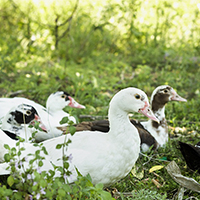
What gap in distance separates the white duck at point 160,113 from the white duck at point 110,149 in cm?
106

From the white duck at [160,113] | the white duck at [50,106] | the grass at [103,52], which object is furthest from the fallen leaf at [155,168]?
the white duck at [50,106]

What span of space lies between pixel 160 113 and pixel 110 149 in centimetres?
158

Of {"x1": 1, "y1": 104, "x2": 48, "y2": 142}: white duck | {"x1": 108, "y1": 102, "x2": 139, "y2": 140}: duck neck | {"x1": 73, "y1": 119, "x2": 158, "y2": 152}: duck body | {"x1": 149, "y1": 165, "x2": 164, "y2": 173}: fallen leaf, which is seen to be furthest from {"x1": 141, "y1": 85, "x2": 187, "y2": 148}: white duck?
{"x1": 1, "y1": 104, "x2": 48, "y2": 142}: white duck

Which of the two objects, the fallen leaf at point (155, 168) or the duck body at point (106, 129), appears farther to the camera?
the duck body at point (106, 129)

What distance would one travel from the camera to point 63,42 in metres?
7.47

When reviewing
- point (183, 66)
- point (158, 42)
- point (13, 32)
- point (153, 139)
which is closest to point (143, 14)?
point (158, 42)

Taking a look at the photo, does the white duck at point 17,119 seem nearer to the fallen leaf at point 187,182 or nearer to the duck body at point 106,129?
the duck body at point 106,129

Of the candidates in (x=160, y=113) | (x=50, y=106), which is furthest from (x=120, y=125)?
(x=50, y=106)

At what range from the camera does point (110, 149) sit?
2.54 m

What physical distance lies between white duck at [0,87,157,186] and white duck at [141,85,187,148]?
106 centimetres

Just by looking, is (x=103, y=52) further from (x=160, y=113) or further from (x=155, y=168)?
(x=155, y=168)

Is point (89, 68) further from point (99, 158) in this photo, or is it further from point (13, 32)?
point (99, 158)

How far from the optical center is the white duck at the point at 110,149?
248 centimetres

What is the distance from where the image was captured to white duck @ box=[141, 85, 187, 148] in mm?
3775
